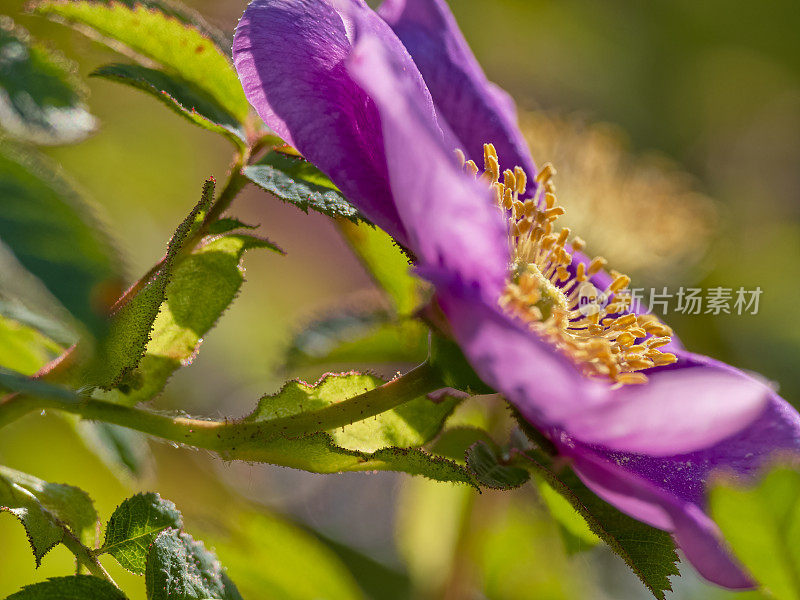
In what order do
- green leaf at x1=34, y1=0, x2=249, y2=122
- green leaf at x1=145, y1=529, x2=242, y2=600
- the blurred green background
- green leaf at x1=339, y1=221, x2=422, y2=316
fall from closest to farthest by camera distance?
1. green leaf at x1=145, y1=529, x2=242, y2=600
2. green leaf at x1=34, y1=0, x2=249, y2=122
3. green leaf at x1=339, y1=221, x2=422, y2=316
4. the blurred green background

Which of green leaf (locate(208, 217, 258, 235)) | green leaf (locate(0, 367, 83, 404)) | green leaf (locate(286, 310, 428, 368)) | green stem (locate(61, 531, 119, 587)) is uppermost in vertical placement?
green leaf (locate(286, 310, 428, 368))

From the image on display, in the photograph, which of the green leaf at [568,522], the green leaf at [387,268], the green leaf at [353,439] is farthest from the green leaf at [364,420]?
the green leaf at [387,268]

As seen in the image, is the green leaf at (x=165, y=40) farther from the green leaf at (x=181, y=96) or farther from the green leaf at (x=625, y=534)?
the green leaf at (x=625, y=534)

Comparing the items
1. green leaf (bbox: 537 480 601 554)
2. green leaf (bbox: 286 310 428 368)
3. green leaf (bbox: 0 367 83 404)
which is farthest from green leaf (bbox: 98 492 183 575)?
green leaf (bbox: 286 310 428 368)

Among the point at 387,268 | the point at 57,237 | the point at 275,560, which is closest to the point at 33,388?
the point at 57,237

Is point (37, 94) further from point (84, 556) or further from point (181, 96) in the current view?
point (84, 556)

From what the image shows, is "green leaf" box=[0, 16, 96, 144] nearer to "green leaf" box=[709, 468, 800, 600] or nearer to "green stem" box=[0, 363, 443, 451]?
"green stem" box=[0, 363, 443, 451]

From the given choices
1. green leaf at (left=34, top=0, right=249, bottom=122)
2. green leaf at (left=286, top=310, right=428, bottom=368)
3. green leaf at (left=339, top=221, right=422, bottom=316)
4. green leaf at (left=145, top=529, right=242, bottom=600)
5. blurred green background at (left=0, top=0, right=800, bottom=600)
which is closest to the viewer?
green leaf at (left=145, top=529, right=242, bottom=600)
